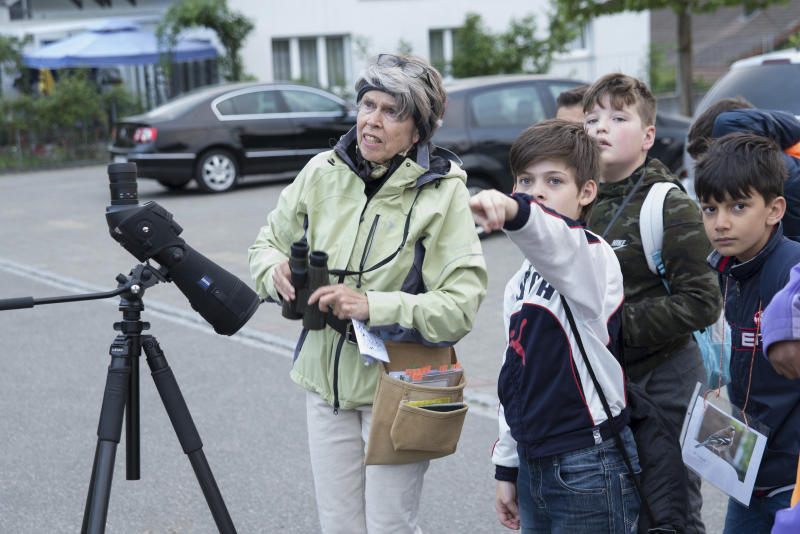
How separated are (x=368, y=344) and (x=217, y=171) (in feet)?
41.5

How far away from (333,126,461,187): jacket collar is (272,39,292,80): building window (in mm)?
23431

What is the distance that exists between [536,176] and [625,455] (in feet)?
2.43

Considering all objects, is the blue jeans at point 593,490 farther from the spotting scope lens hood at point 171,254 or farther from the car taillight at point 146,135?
the car taillight at point 146,135

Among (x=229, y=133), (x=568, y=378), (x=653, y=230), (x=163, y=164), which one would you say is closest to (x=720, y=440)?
(x=568, y=378)

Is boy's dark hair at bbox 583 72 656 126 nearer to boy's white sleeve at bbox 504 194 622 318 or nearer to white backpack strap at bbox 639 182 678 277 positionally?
white backpack strap at bbox 639 182 678 277

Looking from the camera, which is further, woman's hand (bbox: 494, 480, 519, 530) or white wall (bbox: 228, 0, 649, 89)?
white wall (bbox: 228, 0, 649, 89)

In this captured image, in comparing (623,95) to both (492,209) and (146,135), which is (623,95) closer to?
(492,209)

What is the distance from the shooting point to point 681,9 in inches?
708

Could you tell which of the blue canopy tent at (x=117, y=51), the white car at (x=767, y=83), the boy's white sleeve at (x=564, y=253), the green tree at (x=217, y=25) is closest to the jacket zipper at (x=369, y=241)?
the boy's white sleeve at (x=564, y=253)

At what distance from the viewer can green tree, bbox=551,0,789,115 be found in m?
17.8

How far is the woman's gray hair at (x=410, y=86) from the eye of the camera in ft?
9.18

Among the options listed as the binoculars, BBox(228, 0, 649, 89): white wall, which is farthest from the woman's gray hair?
BBox(228, 0, 649, 89): white wall

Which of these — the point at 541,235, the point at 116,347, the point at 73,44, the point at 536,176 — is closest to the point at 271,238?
the point at 116,347

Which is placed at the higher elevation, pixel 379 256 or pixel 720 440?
pixel 379 256
